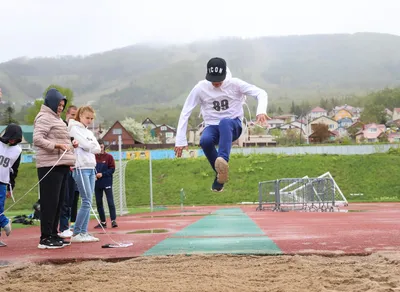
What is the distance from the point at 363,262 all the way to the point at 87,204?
13.0 feet

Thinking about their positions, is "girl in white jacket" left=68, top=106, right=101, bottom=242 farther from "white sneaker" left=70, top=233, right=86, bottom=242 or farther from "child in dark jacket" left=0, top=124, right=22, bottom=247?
"child in dark jacket" left=0, top=124, right=22, bottom=247

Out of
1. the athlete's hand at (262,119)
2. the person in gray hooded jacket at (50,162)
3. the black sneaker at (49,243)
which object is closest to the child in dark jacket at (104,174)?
the person in gray hooded jacket at (50,162)

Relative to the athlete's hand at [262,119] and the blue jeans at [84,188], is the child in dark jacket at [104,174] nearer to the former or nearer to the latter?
the blue jeans at [84,188]

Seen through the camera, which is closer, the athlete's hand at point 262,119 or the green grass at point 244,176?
the athlete's hand at point 262,119

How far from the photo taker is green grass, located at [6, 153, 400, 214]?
28312 millimetres

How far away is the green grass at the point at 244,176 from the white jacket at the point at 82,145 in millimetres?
20088

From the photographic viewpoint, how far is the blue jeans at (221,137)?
5527 millimetres

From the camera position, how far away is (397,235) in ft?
24.5

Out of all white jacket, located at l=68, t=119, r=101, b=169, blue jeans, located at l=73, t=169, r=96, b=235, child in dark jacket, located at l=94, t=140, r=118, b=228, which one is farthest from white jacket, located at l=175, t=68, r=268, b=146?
child in dark jacket, located at l=94, t=140, r=118, b=228

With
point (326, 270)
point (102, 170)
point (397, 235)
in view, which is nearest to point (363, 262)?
point (326, 270)

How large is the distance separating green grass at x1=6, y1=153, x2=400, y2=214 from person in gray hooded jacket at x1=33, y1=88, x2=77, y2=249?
2058 centimetres

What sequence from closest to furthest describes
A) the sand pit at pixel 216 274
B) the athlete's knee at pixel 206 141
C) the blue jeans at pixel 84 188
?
the sand pit at pixel 216 274 → the athlete's knee at pixel 206 141 → the blue jeans at pixel 84 188

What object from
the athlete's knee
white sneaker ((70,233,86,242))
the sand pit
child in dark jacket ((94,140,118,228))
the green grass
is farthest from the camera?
the green grass

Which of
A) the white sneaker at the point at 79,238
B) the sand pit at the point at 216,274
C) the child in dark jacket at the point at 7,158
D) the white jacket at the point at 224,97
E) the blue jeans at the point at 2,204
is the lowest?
the white sneaker at the point at 79,238
